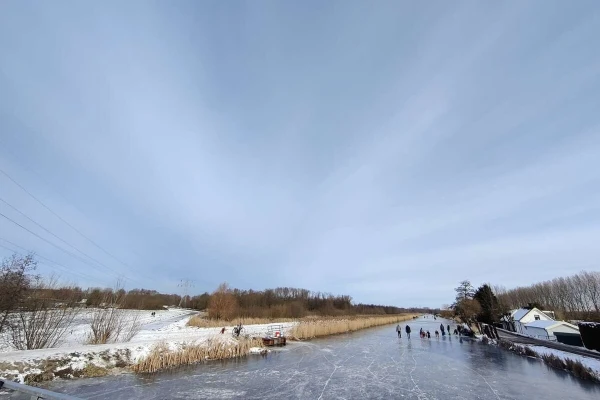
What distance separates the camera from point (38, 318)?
1595 centimetres

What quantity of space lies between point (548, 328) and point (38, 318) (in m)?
44.2

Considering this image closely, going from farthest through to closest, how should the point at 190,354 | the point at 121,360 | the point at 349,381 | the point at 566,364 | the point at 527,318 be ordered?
the point at 527,318 < the point at 190,354 < the point at 566,364 < the point at 121,360 < the point at 349,381

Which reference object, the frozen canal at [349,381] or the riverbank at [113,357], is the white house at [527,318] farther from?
the riverbank at [113,357]

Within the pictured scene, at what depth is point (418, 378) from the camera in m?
15.0

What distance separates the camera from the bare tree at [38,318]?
49.8ft

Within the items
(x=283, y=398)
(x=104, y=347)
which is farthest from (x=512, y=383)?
(x=104, y=347)

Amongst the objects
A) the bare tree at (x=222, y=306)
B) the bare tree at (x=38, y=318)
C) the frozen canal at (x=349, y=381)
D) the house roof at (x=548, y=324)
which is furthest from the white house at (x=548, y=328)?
the bare tree at (x=38, y=318)

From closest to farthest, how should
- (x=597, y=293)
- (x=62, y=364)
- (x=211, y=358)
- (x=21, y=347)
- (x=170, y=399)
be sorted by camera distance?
(x=170, y=399), (x=62, y=364), (x=21, y=347), (x=211, y=358), (x=597, y=293)

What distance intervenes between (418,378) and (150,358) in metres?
13.7

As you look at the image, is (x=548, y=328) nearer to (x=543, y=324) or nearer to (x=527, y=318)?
(x=543, y=324)

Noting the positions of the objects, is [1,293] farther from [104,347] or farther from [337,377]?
[337,377]

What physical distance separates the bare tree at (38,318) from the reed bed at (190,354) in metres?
5.21

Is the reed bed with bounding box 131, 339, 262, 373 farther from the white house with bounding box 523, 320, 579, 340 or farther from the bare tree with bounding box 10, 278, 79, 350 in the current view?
the white house with bounding box 523, 320, 579, 340

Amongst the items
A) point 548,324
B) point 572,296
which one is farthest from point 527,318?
point 572,296
